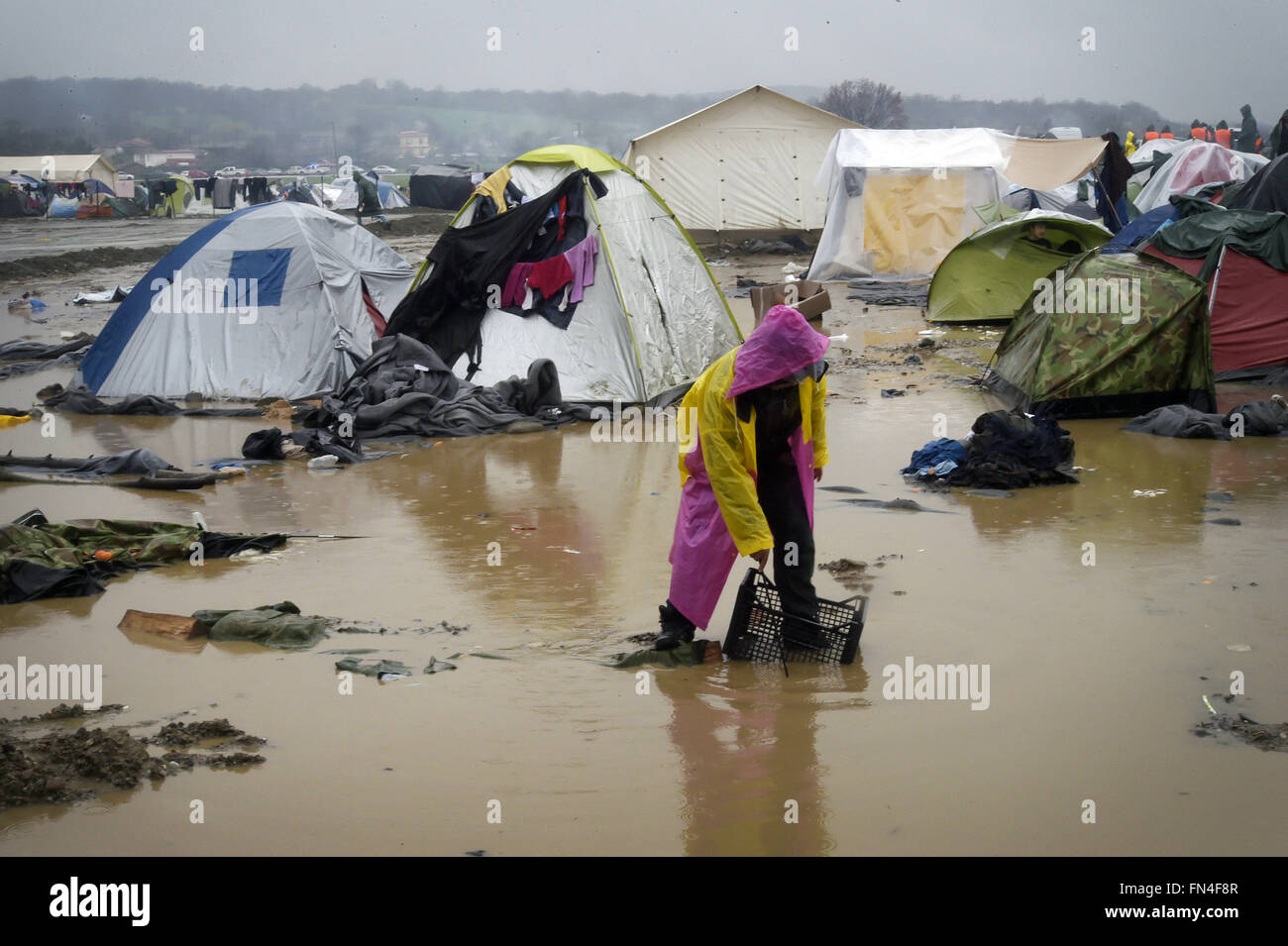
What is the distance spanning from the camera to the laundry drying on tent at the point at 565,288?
1240 centimetres

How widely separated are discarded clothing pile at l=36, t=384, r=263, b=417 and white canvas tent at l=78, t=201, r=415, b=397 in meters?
0.44

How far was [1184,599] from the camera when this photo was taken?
6352 millimetres

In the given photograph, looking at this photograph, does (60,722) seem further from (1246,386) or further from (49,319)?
(49,319)

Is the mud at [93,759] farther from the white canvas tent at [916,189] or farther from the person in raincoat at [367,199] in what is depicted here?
the person in raincoat at [367,199]

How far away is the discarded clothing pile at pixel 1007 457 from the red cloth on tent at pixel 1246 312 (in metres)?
4.30

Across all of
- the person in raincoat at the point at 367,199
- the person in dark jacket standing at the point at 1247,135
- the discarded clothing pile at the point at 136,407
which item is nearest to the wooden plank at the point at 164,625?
the discarded clothing pile at the point at 136,407

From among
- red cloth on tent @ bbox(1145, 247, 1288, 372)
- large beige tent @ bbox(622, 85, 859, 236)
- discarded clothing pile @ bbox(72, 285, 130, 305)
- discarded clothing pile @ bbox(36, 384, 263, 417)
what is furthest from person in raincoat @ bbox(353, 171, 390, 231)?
red cloth on tent @ bbox(1145, 247, 1288, 372)

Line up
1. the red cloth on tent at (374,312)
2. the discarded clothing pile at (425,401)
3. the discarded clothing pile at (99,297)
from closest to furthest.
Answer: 1. the discarded clothing pile at (425,401)
2. the red cloth on tent at (374,312)
3. the discarded clothing pile at (99,297)

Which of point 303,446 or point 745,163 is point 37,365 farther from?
point 745,163

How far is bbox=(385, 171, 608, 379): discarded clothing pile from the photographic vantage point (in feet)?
41.0

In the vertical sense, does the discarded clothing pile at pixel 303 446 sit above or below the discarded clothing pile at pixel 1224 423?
below

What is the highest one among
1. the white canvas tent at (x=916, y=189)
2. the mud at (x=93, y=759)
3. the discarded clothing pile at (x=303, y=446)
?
the white canvas tent at (x=916, y=189)

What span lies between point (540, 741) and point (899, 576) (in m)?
2.82

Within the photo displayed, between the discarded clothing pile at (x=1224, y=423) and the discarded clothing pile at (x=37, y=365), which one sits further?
the discarded clothing pile at (x=37, y=365)
